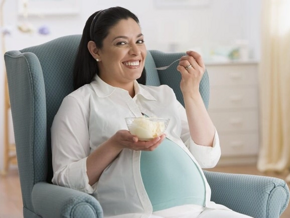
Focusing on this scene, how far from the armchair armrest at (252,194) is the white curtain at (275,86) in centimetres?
293

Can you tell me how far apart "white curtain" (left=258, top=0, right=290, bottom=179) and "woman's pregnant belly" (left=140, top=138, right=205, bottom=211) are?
3097 millimetres

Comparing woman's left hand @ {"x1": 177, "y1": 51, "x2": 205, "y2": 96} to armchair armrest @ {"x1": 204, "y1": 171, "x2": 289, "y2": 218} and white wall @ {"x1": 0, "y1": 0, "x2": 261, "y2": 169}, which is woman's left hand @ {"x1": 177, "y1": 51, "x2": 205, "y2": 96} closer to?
armchair armrest @ {"x1": 204, "y1": 171, "x2": 289, "y2": 218}

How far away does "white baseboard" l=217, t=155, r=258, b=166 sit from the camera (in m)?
5.50

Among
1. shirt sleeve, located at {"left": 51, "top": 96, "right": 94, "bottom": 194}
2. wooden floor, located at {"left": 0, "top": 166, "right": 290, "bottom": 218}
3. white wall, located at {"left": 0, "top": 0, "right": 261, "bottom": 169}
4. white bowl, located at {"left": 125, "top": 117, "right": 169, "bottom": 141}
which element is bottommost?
wooden floor, located at {"left": 0, "top": 166, "right": 290, "bottom": 218}

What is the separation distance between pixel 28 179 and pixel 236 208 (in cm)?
73

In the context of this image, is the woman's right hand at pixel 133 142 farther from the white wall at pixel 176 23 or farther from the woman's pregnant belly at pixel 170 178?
the white wall at pixel 176 23

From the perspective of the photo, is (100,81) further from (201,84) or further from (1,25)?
(1,25)

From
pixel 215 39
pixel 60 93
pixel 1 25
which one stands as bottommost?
pixel 215 39

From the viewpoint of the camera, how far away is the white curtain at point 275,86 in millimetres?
5086

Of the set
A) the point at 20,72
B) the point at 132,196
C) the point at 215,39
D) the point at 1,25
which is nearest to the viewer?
the point at 132,196

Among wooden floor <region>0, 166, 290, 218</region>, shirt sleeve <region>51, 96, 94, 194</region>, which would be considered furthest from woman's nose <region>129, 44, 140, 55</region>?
wooden floor <region>0, 166, 290, 218</region>

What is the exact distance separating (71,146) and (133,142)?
0.25 metres

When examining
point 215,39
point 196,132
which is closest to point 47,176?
point 196,132

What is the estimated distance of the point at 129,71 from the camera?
227 centimetres
